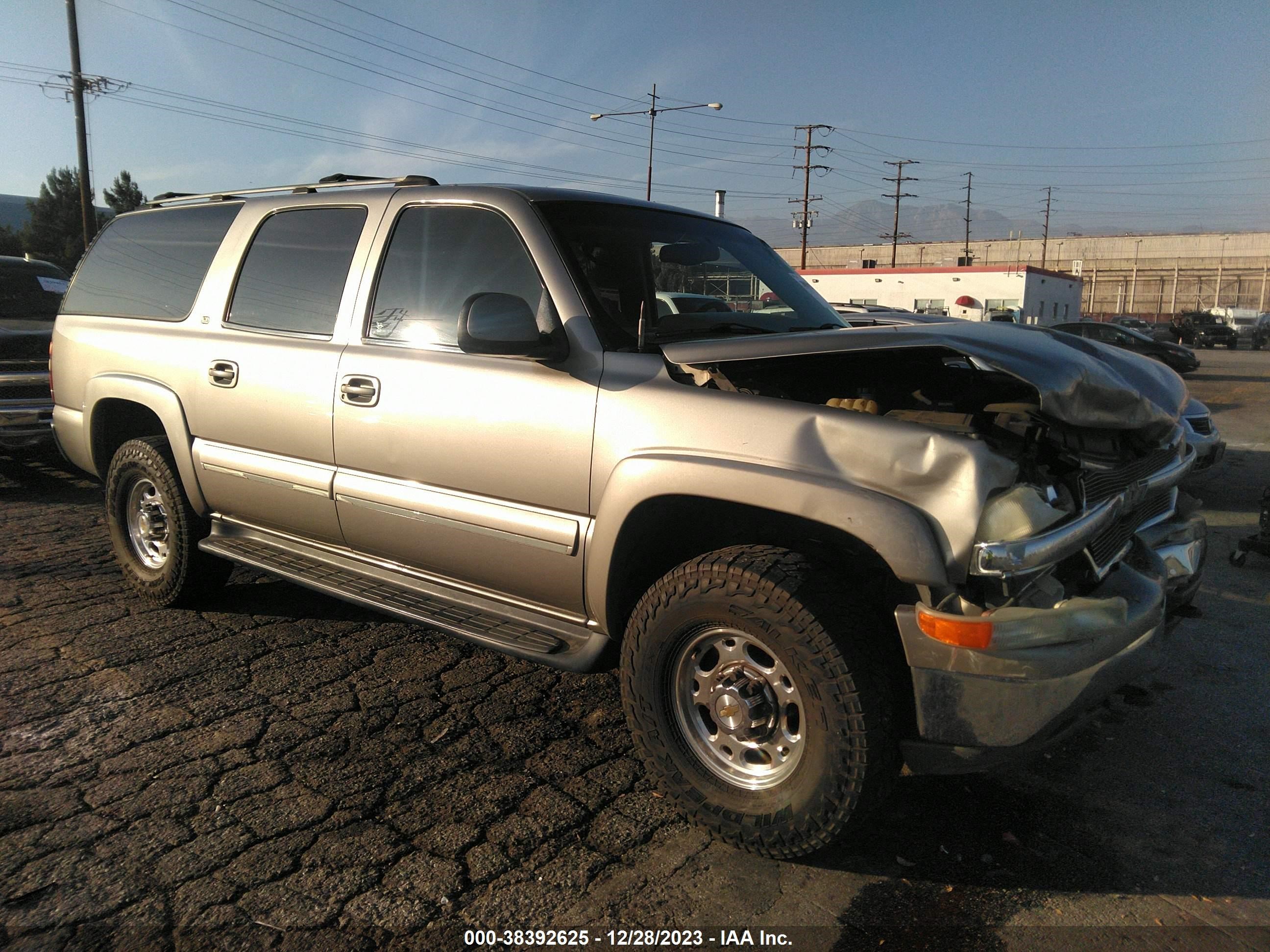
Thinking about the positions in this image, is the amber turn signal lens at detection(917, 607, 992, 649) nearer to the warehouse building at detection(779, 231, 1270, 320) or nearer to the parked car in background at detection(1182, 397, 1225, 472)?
the parked car in background at detection(1182, 397, 1225, 472)

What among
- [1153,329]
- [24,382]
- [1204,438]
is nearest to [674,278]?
[1204,438]

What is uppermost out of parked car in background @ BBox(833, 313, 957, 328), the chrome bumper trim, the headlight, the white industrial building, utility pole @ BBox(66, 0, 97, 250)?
utility pole @ BBox(66, 0, 97, 250)

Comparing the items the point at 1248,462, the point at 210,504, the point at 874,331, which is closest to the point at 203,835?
the point at 210,504

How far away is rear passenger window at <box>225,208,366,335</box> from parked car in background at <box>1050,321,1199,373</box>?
21466 millimetres

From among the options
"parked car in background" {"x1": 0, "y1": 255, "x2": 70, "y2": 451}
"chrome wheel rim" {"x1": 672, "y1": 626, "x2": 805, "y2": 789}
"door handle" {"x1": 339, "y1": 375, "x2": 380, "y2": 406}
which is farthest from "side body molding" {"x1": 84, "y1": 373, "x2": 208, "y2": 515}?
"parked car in background" {"x1": 0, "y1": 255, "x2": 70, "y2": 451}

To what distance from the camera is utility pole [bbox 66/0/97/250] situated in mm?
23297

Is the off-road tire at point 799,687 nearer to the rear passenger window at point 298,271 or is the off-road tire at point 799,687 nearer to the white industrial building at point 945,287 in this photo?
the rear passenger window at point 298,271

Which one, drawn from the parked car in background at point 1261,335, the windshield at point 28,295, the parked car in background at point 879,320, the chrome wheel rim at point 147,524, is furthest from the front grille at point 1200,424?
the parked car in background at point 1261,335

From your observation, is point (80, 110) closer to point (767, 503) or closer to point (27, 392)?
point (27, 392)

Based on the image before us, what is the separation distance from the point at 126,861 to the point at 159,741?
0.75 meters

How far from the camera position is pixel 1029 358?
2484 millimetres

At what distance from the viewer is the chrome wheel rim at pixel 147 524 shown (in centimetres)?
458

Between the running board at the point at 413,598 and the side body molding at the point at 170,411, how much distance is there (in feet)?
0.64

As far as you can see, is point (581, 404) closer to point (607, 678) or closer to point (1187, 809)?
point (607, 678)
